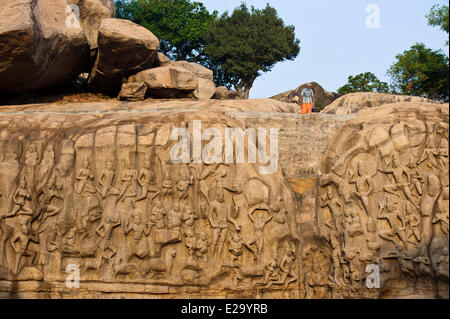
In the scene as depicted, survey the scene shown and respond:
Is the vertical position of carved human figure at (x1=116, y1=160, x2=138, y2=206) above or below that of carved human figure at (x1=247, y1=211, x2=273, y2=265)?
above

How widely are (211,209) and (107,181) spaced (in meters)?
2.59

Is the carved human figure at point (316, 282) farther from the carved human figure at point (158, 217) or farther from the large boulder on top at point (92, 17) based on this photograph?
the large boulder on top at point (92, 17)

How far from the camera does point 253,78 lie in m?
38.2

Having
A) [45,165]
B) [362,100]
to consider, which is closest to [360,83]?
[362,100]

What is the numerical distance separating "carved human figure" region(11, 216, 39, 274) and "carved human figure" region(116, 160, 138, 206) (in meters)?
2.24

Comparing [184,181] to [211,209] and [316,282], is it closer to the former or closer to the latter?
[211,209]

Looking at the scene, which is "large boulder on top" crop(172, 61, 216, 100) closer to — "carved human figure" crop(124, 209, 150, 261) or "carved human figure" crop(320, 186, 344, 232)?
"carved human figure" crop(124, 209, 150, 261)

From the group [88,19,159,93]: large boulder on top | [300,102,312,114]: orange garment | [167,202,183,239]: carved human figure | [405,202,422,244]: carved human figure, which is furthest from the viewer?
[88,19,159,93]: large boulder on top

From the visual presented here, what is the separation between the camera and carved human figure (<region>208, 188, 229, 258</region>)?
1253 cm

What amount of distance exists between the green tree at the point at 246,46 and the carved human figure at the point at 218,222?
25490 mm

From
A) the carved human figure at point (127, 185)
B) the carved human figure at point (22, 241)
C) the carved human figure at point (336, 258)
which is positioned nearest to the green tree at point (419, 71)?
the carved human figure at point (336, 258)

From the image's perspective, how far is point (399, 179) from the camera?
1190 centimetres

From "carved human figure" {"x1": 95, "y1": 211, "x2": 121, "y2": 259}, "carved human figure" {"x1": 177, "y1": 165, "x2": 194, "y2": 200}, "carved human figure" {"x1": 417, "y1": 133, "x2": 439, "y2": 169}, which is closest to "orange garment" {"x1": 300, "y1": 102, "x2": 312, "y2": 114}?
"carved human figure" {"x1": 417, "y1": 133, "x2": 439, "y2": 169}

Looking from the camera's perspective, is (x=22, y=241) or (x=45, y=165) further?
(x=45, y=165)
